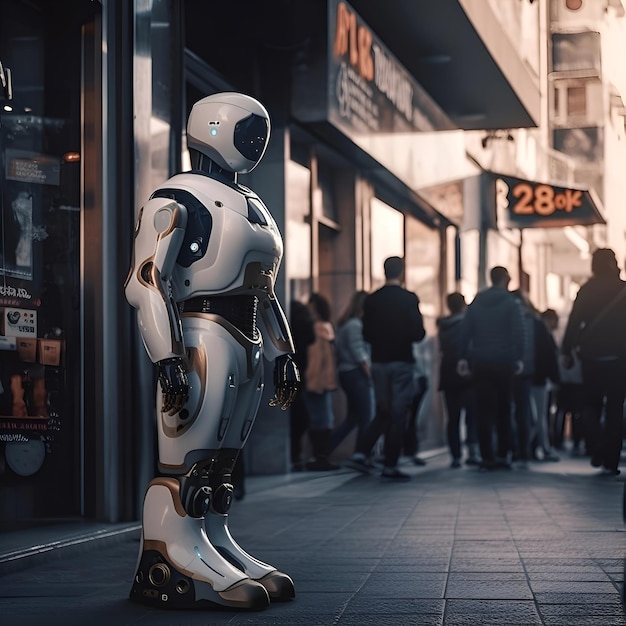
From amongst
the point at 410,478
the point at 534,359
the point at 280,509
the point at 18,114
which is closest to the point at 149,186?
the point at 18,114

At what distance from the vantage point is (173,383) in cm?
466

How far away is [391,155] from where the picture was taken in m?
15.1

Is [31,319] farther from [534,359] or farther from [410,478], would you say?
[534,359]

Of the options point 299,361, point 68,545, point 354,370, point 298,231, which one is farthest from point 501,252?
point 68,545

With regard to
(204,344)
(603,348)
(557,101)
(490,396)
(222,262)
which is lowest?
(490,396)

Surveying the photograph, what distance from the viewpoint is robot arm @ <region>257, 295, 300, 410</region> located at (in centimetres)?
538

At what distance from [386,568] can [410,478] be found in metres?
5.74

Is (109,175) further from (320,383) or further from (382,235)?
(382,235)

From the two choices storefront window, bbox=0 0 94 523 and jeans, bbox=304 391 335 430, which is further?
jeans, bbox=304 391 335 430

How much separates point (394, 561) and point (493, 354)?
20.6 feet

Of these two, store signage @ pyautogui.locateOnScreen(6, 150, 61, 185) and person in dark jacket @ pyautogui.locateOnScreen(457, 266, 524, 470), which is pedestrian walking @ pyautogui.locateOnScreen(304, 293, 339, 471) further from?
store signage @ pyautogui.locateOnScreen(6, 150, 61, 185)

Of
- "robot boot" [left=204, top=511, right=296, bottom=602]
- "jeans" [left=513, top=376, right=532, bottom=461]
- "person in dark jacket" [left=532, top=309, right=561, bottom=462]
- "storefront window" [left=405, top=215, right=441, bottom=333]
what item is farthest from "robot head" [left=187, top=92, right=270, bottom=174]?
"storefront window" [left=405, top=215, right=441, bottom=333]

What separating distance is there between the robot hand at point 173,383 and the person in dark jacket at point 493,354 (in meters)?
8.00

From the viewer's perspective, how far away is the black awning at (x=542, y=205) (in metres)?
19.6
